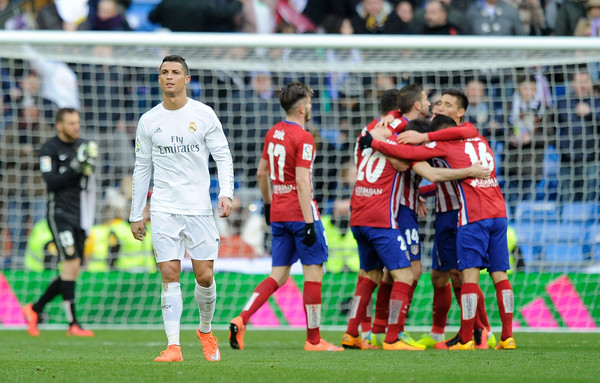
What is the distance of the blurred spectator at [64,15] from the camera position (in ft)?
Answer: 47.7

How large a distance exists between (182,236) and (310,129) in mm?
6261

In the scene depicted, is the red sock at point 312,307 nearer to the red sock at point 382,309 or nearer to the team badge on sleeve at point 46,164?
the red sock at point 382,309

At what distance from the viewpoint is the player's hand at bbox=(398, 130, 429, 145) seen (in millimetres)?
7777

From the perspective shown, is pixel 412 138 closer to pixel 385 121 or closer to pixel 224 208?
pixel 385 121

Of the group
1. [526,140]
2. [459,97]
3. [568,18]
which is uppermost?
[568,18]

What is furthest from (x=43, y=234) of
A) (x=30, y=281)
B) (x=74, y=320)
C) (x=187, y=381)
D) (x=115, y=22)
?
(x=187, y=381)

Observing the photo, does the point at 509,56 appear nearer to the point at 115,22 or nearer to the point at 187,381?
the point at 115,22

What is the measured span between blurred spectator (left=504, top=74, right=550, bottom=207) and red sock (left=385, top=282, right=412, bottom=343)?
452cm

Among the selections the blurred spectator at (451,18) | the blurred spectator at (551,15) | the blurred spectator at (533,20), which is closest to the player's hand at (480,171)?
the blurred spectator at (451,18)

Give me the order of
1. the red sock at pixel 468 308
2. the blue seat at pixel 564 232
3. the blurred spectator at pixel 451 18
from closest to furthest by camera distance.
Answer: the red sock at pixel 468 308, the blue seat at pixel 564 232, the blurred spectator at pixel 451 18

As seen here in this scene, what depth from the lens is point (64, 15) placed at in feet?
49.5

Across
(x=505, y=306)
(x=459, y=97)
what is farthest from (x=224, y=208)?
(x=459, y=97)

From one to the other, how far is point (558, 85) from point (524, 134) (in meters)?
0.91

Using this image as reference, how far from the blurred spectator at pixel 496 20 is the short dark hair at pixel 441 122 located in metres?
6.37
